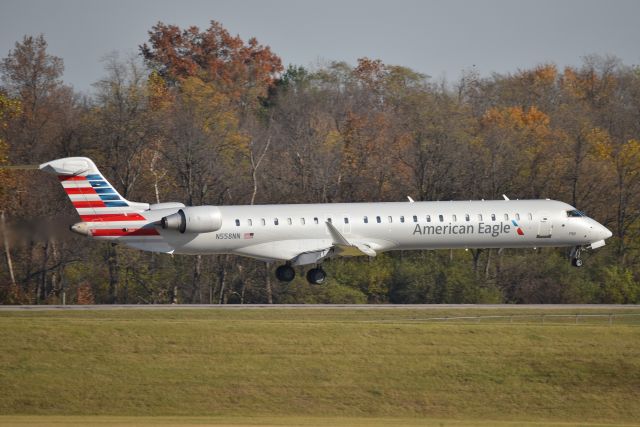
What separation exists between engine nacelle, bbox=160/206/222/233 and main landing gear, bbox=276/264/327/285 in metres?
3.59

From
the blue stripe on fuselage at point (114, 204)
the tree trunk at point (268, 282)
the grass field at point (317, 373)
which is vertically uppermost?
the blue stripe on fuselage at point (114, 204)

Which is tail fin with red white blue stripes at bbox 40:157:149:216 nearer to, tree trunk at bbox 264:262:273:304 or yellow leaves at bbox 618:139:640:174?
tree trunk at bbox 264:262:273:304

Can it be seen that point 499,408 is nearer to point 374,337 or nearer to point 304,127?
point 374,337

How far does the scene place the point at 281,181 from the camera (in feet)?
221

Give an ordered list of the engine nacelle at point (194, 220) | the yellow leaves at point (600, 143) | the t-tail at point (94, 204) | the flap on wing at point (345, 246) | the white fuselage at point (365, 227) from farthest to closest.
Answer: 1. the yellow leaves at point (600, 143)
2. the white fuselage at point (365, 227)
3. the flap on wing at point (345, 246)
4. the engine nacelle at point (194, 220)
5. the t-tail at point (94, 204)

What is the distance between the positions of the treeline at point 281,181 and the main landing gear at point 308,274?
770cm

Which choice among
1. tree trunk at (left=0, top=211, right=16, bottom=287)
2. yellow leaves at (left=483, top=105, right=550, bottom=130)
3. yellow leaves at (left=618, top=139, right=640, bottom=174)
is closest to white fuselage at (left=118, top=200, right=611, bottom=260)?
tree trunk at (left=0, top=211, right=16, bottom=287)

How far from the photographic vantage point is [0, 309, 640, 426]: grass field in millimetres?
32250

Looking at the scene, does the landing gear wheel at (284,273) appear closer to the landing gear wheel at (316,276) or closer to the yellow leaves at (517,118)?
the landing gear wheel at (316,276)

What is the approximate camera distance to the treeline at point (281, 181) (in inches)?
2237

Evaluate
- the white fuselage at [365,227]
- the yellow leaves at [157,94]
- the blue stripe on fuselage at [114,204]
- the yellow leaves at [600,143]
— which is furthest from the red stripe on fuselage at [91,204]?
the yellow leaves at [600,143]

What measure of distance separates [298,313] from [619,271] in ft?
65.2

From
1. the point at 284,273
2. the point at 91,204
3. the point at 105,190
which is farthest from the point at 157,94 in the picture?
the point at 91,204

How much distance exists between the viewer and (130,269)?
59.7 m
